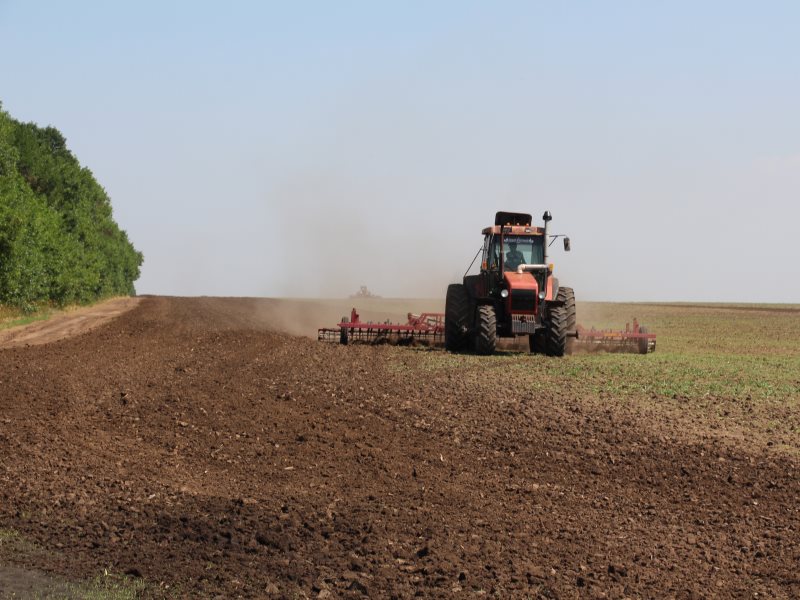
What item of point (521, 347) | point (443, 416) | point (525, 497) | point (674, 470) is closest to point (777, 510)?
point (674, 470)

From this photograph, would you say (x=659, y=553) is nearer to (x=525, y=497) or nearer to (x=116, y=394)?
(x=525, y=497)

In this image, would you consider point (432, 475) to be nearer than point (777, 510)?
No

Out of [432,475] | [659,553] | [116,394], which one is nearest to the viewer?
[659,553]

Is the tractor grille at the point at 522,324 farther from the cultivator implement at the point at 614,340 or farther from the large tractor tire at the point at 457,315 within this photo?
the cultivator implement at the point at 614,340

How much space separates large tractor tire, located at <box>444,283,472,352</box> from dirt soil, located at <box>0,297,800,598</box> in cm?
559

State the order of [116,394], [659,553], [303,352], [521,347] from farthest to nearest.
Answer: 1. [521,347]
2. [303,352]
3. [116,394]
4. [659,553]

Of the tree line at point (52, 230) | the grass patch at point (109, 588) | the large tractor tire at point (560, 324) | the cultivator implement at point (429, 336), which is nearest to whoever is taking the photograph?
the grass patch at point (109, 588)

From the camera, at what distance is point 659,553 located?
7.64m

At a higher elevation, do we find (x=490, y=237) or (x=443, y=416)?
(x=490, y=237)

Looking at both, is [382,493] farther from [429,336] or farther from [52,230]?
[52,230]

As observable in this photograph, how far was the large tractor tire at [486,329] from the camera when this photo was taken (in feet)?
69.3

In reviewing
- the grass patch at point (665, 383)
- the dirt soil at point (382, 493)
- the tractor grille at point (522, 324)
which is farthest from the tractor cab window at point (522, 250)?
the dirt soil at point (382, 493)

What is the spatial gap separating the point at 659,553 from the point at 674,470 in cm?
308

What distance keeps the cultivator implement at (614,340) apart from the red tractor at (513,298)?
Answer: 1824 millimetres
